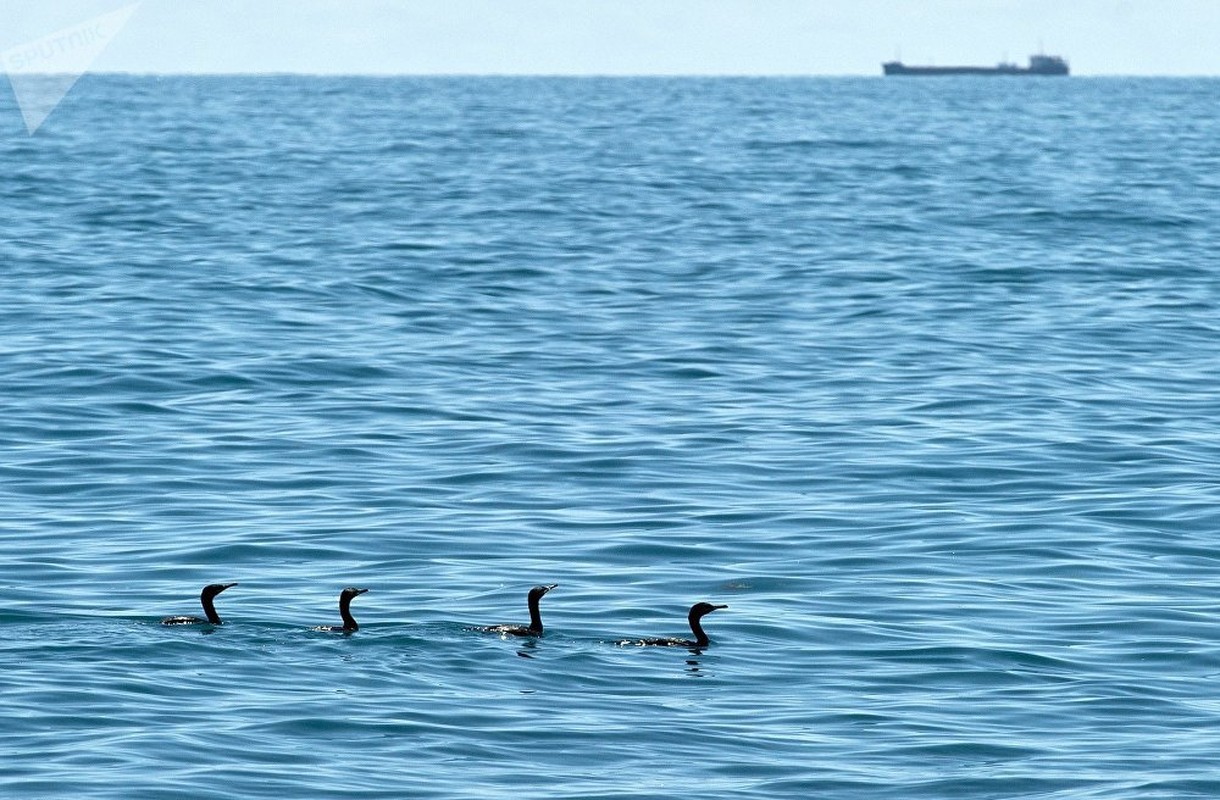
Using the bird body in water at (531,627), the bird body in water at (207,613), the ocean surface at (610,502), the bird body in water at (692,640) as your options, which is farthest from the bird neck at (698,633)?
the bird body in water at (207,613)

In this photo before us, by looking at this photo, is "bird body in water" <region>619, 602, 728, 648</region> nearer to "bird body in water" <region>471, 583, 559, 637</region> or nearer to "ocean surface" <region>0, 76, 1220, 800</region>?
"ocean surface" <region>0, 76, 1220, 800</region>

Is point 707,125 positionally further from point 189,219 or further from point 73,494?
point 73,494

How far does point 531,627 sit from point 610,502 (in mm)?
5094

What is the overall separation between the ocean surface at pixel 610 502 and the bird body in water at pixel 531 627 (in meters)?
0.14

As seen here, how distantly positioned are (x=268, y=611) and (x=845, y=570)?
5151 millimetres

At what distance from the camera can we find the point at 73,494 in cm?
2062

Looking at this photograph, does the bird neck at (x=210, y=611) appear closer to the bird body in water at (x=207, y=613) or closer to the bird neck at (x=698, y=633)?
the bird body in water at (x=207, y=613)

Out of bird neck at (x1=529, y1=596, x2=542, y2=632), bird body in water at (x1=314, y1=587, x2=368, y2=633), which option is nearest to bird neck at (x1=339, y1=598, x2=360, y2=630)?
bird body in water at (x1=314, y1=587, x2=368, y2=633)

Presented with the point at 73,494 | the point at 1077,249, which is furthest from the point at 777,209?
the point at 73,494

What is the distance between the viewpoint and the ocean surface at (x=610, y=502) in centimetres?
1313

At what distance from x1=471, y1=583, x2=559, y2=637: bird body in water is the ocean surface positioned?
0.14 m

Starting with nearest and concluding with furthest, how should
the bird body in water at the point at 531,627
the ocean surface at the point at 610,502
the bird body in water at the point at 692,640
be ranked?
the ocean surface at the point at 610,502, the bird body in water at the point at 692,640, the bird body in water at the point at 531,627

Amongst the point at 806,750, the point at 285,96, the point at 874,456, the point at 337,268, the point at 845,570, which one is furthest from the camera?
the point at 285,96

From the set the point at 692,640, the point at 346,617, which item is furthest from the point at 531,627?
the point at 346,617
